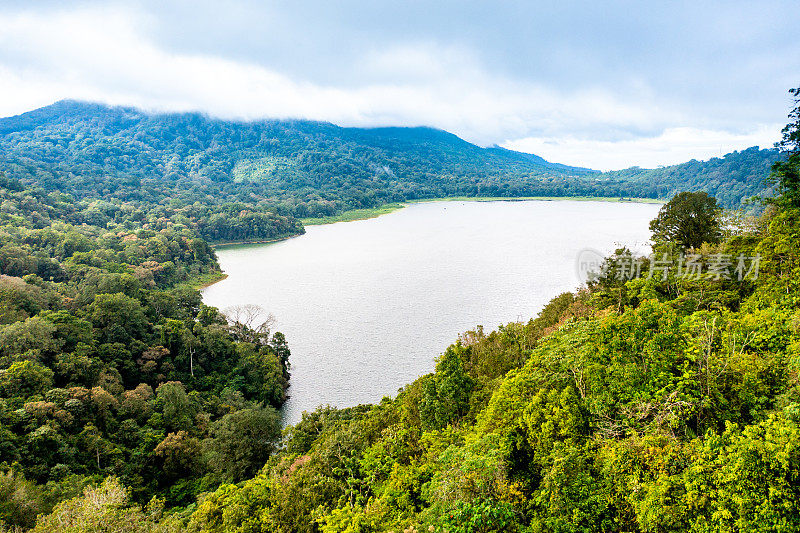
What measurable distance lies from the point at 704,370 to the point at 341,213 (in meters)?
104

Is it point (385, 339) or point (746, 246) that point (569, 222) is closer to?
point (385, 339)

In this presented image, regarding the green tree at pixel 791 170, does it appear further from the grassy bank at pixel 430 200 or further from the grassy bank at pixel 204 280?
the grassy bank at pixel 430 200

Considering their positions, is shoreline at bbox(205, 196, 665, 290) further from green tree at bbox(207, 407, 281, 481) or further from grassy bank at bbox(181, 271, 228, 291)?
green tree at bbox(207, 407, 281, 481)

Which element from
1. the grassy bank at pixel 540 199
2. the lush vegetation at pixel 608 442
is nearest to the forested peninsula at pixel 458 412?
the lush vegetation at pixel 608 442

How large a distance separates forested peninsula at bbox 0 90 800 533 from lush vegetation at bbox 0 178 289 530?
0.10 metres

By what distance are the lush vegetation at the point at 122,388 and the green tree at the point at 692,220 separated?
75.2ft

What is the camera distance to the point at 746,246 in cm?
1477

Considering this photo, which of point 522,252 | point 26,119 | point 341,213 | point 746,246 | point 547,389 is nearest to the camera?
point 547,389

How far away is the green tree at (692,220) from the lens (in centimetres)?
2145

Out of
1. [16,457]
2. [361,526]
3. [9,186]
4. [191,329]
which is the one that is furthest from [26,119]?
[361,526]

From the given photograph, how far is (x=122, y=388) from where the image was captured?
21719 mm

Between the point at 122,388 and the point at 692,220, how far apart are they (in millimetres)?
30963

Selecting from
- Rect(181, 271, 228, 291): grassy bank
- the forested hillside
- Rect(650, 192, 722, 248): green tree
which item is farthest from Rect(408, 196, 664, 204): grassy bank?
Rect(650, 192, 722, 248): green tree

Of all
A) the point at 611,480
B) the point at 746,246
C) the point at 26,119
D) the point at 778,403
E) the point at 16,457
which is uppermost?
the point at 26,119
